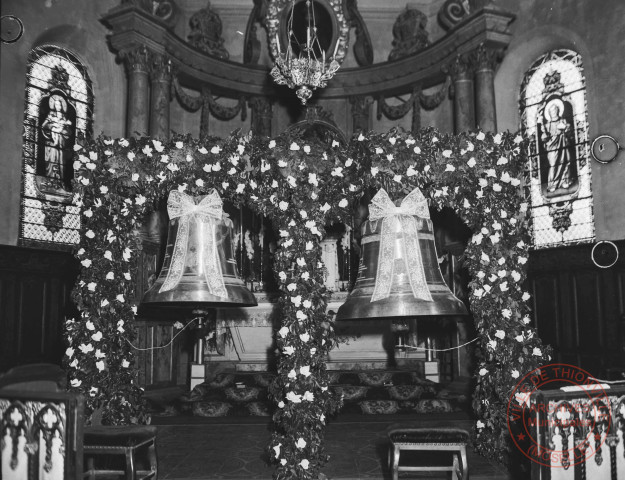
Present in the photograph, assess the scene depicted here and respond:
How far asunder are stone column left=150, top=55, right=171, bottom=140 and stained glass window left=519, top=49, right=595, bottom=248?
6770mm

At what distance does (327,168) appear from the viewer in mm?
6387

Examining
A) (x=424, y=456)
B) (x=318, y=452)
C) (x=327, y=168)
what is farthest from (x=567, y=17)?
(x=318, y=452)

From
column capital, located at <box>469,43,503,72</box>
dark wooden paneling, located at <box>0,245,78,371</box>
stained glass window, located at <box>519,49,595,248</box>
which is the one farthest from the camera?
column capital, located at <box>469,43,503,72</box>

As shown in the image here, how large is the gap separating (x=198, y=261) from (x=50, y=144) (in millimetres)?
6667

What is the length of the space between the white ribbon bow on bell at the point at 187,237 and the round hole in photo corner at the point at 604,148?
7.10 meters

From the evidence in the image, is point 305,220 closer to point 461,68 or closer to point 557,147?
point 461,68

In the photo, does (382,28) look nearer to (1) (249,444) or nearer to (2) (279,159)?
(2) (279,159)

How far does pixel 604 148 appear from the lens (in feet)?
33.1

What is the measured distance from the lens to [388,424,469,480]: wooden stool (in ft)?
17.8

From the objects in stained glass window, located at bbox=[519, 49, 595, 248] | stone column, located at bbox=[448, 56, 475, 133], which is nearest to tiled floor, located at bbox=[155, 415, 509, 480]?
stained glass window, located at bbox=[519, 49, 595, 248]

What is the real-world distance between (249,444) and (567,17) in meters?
9.27

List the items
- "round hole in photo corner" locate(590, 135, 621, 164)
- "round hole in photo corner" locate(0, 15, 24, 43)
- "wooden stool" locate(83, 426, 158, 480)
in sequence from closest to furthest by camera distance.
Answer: "wooden stool" locate(83, 426, 158, 480) → "round hole in photo corner" locate(590, 135, 621, 164) → "round hole in photo corner" locate(0, 15, 24, 43)

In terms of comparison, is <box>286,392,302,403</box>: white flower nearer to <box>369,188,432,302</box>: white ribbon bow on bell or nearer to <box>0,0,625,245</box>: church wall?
<box>369,188,432,302</box>: white ribbon bow on bell

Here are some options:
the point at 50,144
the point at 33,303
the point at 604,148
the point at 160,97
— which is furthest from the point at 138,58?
the point at 604,148
